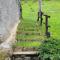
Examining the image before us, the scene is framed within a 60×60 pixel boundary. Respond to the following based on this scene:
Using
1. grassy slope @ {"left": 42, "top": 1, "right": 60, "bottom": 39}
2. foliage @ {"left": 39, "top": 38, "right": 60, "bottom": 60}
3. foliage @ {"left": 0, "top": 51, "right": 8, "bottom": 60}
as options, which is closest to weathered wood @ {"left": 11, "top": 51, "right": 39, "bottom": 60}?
foliage @ {"left": 39, "top": 38, "right": 60, "bottom": 60}

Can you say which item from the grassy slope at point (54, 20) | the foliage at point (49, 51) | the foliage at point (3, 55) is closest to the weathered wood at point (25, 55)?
the foliage at point (49, 51)

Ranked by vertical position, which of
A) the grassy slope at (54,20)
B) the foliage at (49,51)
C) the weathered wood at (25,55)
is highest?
the foliage at (49,51)

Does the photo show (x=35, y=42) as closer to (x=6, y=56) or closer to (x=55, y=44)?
(x=55, y=44)

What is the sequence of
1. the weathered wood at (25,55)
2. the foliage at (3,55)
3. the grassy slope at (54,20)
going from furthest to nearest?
1. the grassy slope at (54,20)
2. the weathered wood at (25,55)
3. the foliage at (3,55)

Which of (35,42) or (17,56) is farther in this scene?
(35,42)

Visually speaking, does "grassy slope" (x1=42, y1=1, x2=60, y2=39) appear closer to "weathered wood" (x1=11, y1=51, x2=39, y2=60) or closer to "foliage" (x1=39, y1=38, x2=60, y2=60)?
"foliage" (x1=39, y1=38, x2=60, y2=60)

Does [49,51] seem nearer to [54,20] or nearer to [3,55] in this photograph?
[3,55]

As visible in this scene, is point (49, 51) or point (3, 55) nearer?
point (3, 55)

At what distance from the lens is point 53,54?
8469mm

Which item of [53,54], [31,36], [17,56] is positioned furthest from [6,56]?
[31,36]

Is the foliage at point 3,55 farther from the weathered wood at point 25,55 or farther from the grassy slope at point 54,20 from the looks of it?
the grassy slope at point 54,20

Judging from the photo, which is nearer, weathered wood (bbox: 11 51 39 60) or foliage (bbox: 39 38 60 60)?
foliage (bbox: 39 38 60 60)

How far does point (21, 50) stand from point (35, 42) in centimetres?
188

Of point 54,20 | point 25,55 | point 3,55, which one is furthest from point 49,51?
point 54,20
